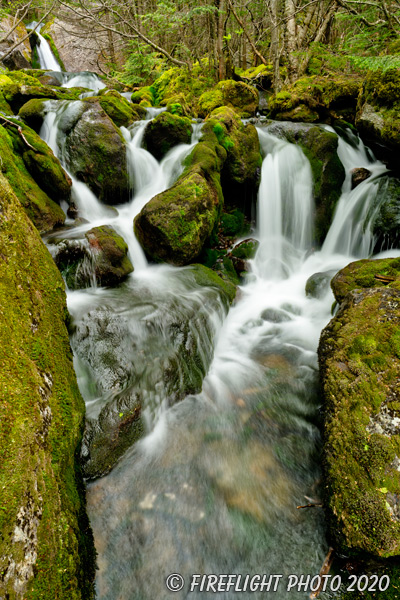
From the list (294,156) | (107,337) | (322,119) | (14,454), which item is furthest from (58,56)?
(14,454)

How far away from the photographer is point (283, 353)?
15.5ft

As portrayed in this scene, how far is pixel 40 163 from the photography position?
5629 millimetres

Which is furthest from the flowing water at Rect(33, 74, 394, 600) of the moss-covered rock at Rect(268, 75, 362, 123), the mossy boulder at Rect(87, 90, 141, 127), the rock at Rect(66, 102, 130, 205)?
the moss-covered rock at Rect(268, 75, 362, 123)

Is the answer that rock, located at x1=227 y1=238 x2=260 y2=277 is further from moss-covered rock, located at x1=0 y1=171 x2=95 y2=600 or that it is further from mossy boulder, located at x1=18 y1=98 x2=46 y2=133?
mossy boulder, located at x1=18 y1=98 x2=46 y2=133

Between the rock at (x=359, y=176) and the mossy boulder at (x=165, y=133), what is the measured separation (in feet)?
14.8

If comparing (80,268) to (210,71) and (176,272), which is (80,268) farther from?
(210,71)

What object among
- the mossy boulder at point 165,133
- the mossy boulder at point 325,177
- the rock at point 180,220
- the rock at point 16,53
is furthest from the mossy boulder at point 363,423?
the rock at point 16,53

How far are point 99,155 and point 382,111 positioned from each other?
6091 millimetres

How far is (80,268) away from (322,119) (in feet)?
31.5

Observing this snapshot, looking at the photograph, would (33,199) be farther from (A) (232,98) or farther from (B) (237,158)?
(A) (232,98)

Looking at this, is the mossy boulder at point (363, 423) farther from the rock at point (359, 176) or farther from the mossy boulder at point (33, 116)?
the mossy boulder at point (33, 116)

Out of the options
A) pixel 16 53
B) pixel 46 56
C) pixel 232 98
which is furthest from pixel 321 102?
pixel 46 56

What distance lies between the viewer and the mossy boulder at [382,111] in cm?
552

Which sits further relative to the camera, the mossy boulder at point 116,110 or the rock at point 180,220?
the mossy boulder at point 116,110
